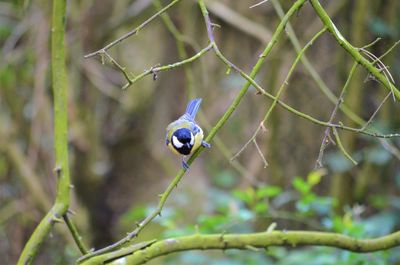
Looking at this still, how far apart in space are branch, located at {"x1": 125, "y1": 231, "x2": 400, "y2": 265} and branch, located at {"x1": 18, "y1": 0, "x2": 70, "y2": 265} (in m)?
0.27

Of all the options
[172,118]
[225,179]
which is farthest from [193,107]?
[172,118]

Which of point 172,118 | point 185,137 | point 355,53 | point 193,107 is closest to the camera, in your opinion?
point 355,53

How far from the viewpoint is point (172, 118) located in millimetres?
5102

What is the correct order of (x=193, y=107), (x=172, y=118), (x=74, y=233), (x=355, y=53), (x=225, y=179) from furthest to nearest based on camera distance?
(x=172, y=118) < (x=225, y=179) < (x=193, y=107) < (x=74, y=233) < (x=355, y=53)

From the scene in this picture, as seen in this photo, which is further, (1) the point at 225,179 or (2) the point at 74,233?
(1) the point at 225,179

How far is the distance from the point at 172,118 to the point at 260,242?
3220 mm

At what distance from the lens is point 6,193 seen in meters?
4.86

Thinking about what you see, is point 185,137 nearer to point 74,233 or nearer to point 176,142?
point 176,142

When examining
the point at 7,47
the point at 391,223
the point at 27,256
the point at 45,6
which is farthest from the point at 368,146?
the point at 27,256

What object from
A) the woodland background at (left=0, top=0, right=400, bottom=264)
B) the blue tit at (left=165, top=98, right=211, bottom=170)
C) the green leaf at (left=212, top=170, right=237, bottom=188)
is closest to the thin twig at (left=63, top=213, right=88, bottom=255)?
the blue tit at (left=165, top=98, right=211, bottom=170)

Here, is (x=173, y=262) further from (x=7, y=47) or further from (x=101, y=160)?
(x=7, y=47)

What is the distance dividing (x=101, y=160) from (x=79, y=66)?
2.56 feet

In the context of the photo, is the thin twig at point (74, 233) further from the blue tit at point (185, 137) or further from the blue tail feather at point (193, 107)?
A: the blue tail feather at point (193, 107)

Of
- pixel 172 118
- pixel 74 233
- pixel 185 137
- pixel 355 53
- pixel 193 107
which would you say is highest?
pixel 172 118
